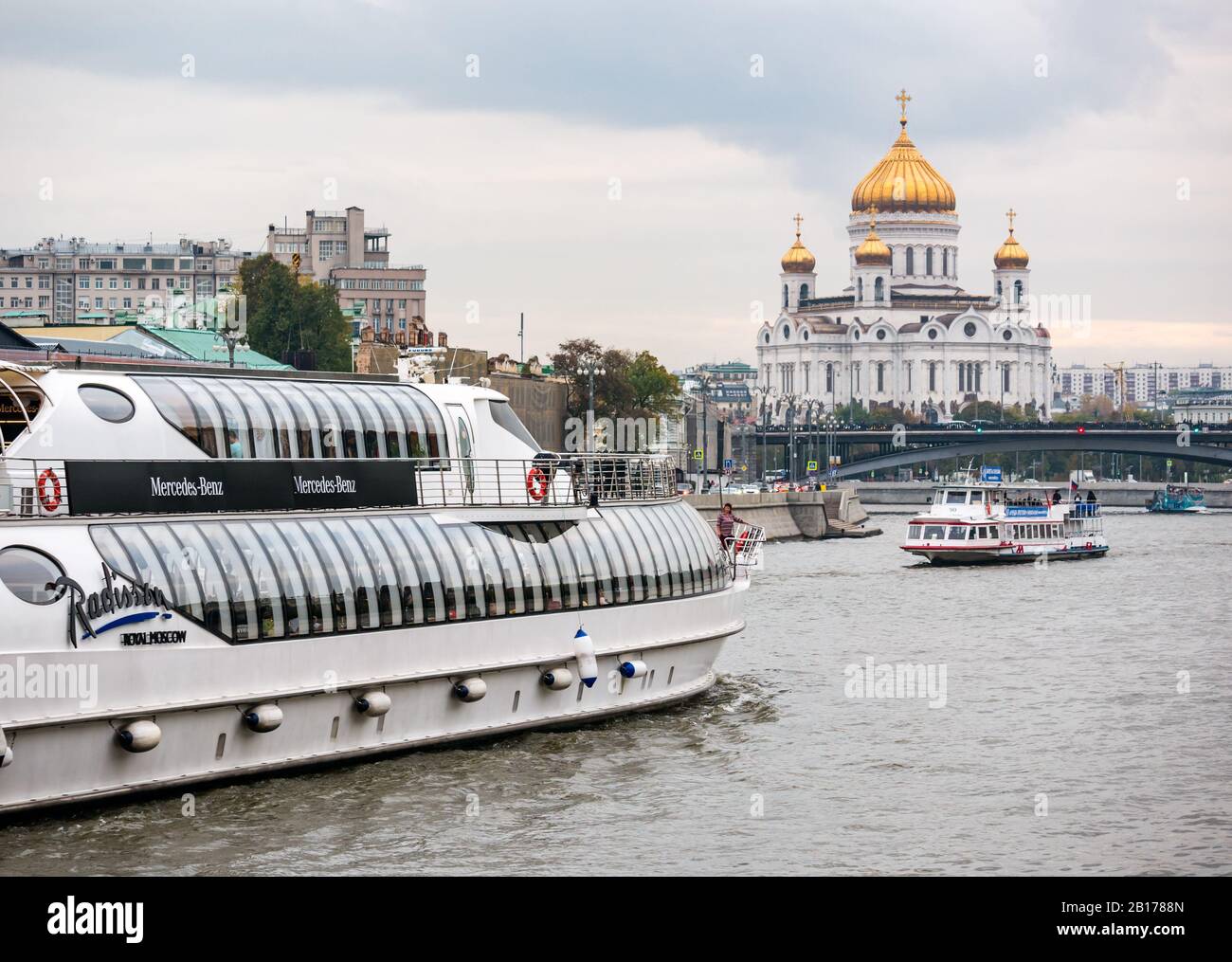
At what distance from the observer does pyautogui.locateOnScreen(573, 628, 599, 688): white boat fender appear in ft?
86.0

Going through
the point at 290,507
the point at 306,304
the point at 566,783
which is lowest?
the point at 566,783

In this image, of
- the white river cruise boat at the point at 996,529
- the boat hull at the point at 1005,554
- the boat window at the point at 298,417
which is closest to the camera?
the boat window at the point at 298,417

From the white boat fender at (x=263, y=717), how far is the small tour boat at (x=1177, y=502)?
129m

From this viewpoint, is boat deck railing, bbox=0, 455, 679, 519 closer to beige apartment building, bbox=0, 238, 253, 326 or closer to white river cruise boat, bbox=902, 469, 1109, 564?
white river cruise boat, bbox=902, 469, 1109, 564

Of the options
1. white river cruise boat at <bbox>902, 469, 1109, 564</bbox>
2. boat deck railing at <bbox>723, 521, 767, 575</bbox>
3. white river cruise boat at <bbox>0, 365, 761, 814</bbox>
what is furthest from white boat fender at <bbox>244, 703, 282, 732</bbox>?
white river cruise boat at <bbox>902, 469, 1109, 564</bbox>

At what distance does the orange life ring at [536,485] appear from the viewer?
27422 mm

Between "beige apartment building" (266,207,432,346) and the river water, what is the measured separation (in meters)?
119

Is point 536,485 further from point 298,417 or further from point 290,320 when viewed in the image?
point 290,320

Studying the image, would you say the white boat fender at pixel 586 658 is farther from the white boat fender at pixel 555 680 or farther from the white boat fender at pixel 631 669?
the white boat fender at pixel 631 669

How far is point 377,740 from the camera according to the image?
2339cm

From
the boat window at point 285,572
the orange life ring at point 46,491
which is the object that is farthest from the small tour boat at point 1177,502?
the orange life ring at point 46,491

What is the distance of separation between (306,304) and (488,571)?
66.3 meters
